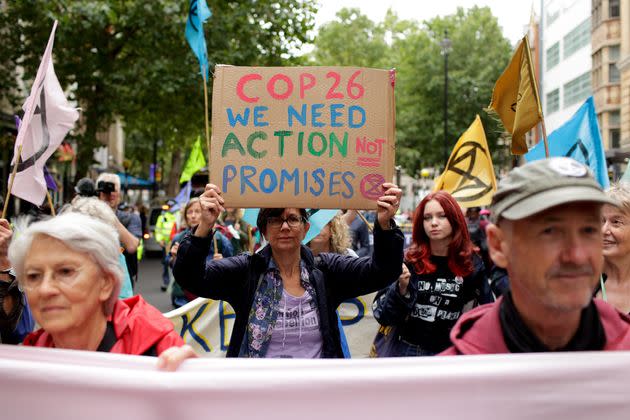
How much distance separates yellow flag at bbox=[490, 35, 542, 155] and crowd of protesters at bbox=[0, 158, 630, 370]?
20.5 inches

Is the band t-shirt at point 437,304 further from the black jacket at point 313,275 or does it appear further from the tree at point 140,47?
the tree at point 140,47

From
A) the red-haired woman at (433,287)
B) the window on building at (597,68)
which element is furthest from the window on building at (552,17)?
the red-haired woman at (433,287)

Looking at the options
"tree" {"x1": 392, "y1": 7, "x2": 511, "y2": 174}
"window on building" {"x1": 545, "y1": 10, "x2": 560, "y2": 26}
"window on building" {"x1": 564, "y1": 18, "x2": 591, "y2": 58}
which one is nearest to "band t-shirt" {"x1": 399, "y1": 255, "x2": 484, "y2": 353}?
"tree" {"x1": 392, "y1": 7, "x2": 511, "y2": 174}

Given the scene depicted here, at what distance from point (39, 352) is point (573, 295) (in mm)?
1512

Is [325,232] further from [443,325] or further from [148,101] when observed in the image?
[148,101]

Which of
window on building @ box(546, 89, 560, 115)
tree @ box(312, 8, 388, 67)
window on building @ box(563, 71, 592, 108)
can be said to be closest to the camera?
window on building @ box(563, 71, 592, 108)

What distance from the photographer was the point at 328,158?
3.78 metres

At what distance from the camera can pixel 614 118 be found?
4116cm

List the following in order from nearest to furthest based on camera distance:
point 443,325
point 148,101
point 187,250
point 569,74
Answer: point 187,250 → point 443,325 → point 148,101 → point 569,74

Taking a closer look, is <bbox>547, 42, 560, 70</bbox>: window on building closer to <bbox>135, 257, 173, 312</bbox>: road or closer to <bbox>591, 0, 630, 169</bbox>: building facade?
<bbox>591, 0, 630, 169</bbox>: building facade

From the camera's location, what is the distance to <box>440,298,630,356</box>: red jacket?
87.2 inches

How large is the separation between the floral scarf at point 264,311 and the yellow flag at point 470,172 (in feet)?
10.3

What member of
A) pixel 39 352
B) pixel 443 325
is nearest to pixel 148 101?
pixel 443 325

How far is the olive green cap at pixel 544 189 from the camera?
201 cm
